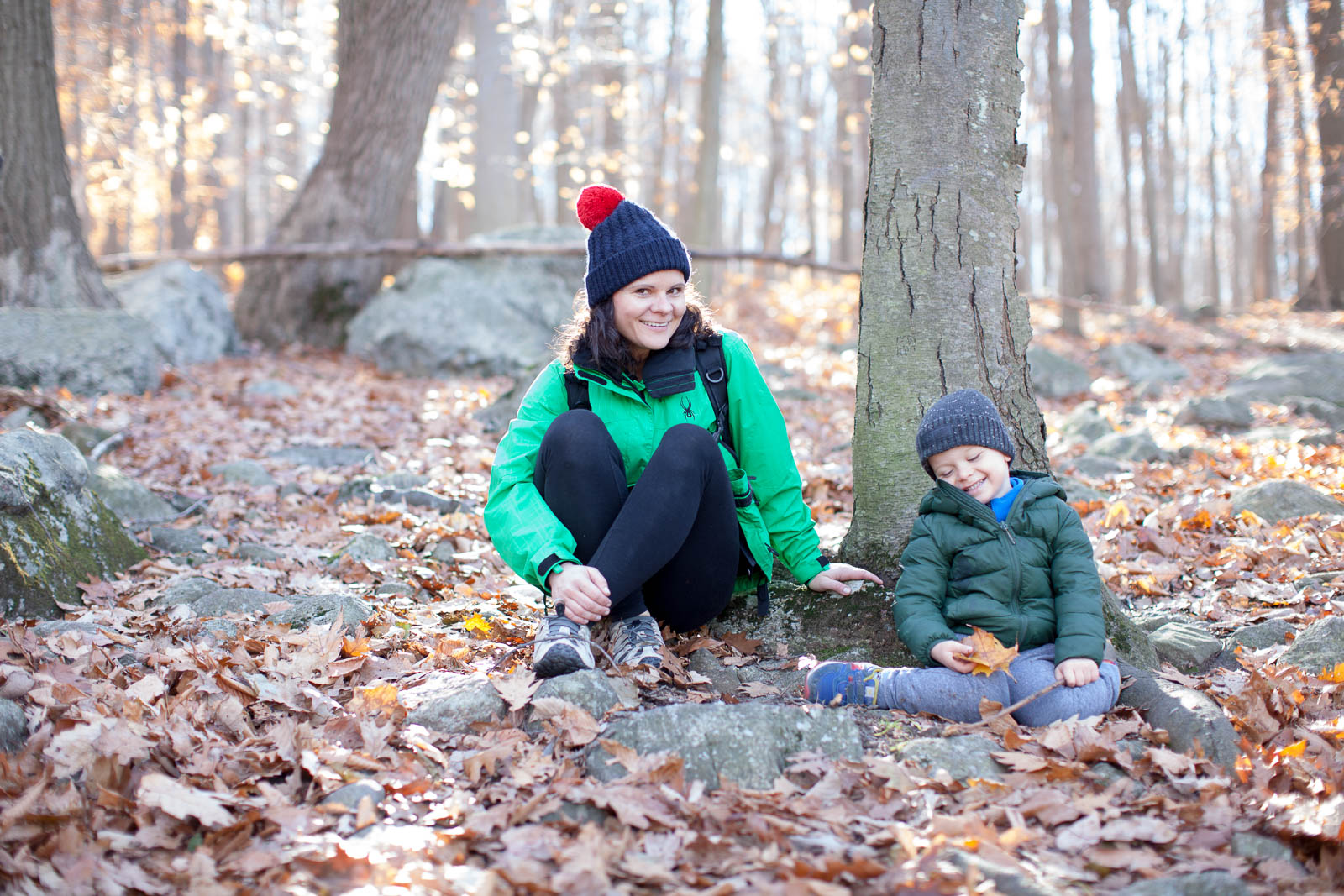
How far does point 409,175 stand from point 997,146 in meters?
8.02

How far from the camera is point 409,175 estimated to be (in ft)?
32.7

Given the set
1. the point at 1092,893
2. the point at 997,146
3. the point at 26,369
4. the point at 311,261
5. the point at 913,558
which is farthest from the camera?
the point at 311,261

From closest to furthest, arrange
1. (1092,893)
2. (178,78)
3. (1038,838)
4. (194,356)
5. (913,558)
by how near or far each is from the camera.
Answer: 1. (1092,893)
2. (1038,838)
3. (913,558)
4. (194,356)
5. (178,78)

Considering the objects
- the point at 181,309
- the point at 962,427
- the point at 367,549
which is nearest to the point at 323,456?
the point at 367,549

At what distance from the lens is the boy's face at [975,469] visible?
282 centimetres

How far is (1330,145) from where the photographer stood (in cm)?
1349

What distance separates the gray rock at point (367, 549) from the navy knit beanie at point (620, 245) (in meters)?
1.87

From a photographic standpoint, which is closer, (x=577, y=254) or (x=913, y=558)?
(x=913, y=558)

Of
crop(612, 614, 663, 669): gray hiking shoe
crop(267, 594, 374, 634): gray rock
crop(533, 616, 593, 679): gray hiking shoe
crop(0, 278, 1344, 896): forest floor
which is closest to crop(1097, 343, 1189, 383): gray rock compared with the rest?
crop(0, 278, 1344, 896): forest floor

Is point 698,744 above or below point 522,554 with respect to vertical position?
below

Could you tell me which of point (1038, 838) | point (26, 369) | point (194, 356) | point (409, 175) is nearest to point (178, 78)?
point (409, 175)

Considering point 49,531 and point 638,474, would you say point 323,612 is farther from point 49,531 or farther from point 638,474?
point 638,474

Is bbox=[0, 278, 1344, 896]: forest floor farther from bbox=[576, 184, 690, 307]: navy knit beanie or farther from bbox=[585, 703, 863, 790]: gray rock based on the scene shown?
bbox=[576, 184, 690, 307]: navy knit beanie

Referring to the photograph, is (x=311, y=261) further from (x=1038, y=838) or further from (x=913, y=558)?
(x=1038, y=838)
